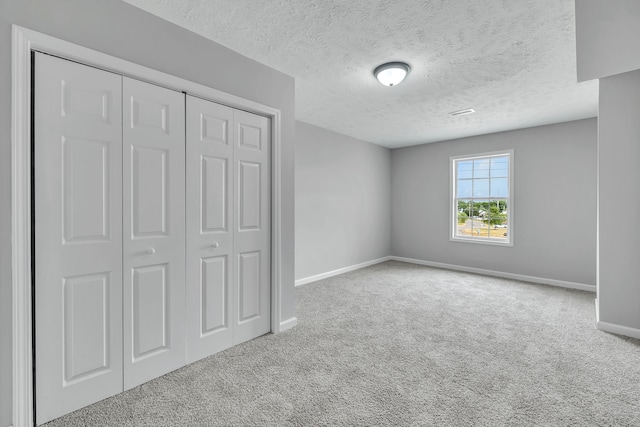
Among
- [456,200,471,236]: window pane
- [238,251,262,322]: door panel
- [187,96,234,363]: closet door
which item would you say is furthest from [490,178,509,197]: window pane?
[187,96,234,363]: closet door

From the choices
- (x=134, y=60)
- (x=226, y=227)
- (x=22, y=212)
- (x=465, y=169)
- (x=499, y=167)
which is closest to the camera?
(x=22, y=212)

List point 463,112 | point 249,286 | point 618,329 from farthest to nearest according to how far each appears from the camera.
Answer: point 463,112 → point 618,329 → point 249,286

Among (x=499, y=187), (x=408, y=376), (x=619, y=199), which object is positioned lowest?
(x=408, y=376)

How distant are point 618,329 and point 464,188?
3.26 metres

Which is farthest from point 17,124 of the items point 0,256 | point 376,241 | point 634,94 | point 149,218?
point 376,241

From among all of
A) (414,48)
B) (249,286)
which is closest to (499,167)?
(414,48)

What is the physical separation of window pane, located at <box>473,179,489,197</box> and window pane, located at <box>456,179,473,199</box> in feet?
0.23

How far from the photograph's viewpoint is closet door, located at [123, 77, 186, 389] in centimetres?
197

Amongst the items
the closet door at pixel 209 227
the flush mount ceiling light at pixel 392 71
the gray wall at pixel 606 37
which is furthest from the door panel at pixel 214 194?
the gray wall at pixel 606 37

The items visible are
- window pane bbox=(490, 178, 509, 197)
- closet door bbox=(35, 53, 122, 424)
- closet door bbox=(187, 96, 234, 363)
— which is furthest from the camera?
window pane bbox=(490, 178, 509, 197)

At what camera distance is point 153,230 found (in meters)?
2.09

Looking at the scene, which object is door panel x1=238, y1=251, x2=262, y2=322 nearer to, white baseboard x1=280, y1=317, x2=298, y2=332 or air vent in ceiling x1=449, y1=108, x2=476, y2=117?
white baseboard x1=280, y1=317, x2=298, y2=332

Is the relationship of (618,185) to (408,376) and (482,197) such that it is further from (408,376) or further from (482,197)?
(408,376)

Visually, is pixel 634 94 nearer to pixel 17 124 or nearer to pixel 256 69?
pixel 256 69
